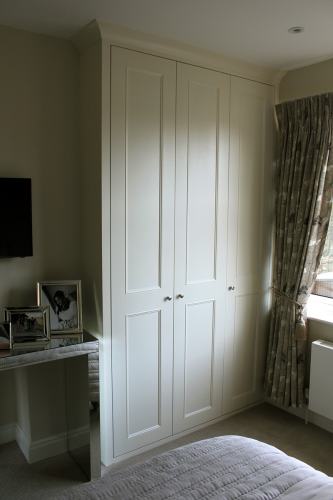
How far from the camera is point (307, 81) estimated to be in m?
3.02

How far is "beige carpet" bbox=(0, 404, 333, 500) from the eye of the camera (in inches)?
95.0

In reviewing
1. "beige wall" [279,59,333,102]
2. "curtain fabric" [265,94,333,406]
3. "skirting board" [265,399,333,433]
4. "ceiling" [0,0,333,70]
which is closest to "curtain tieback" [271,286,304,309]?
"curtain fabric" [265,94,333,406]

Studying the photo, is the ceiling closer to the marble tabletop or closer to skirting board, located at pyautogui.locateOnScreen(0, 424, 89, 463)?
the marble tabletop

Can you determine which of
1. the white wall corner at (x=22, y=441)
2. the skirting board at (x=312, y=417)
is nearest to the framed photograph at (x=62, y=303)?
the white wall corner at (x=22, y=441)

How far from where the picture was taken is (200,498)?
1330 mm

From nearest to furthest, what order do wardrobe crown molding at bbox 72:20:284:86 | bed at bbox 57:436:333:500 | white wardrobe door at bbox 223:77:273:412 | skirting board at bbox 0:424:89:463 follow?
1. bed at bbox 57:436:333:500
2. wardrobe crown molding at bbox 72:20:284:86
3. skirting board at bbox 0:424:89:463
4. white wardrobe door at bbox 223:77:273:412

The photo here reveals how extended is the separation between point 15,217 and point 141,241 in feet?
2.37

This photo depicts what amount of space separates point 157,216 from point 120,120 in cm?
59

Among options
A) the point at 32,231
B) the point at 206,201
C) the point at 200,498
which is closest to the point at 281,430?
the point at 206,201

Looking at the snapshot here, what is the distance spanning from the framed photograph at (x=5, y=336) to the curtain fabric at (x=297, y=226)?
6.16 ft

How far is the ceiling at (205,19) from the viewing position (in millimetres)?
2068

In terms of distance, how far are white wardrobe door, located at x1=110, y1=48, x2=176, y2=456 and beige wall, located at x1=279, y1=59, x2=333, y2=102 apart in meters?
0.99

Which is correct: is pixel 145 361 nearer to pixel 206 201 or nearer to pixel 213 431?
pixel 213 431

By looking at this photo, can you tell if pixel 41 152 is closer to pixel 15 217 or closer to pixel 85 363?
pixel 15 217
